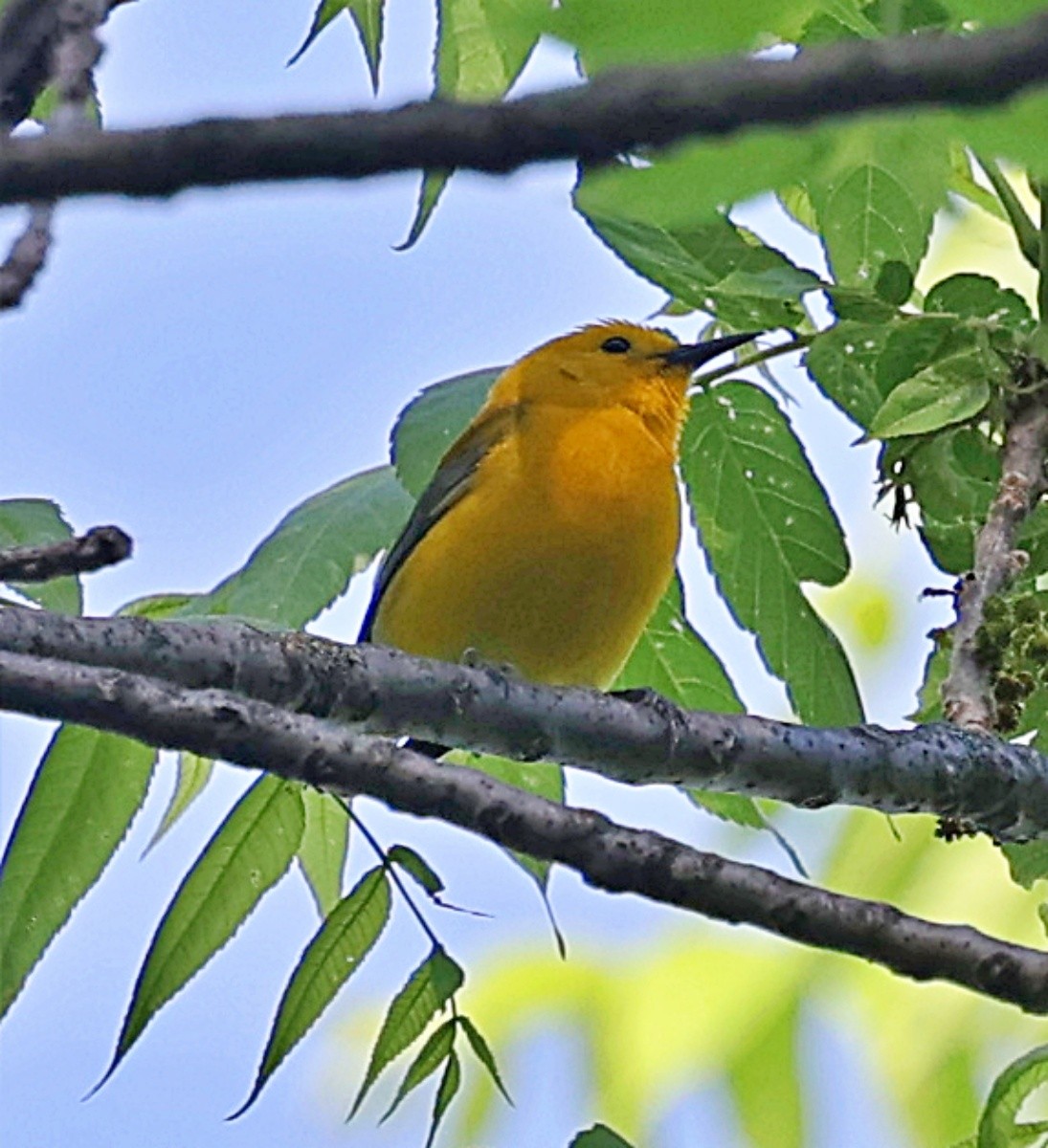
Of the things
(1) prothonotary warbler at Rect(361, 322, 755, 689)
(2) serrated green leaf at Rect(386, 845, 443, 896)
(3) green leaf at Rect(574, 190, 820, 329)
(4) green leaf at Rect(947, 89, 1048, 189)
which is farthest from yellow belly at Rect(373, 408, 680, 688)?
(4) green leaf at Rect(947, 89, 1048, 189)

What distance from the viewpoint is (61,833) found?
3.12 metres

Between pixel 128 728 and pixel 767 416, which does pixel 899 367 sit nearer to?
pixel 767 416

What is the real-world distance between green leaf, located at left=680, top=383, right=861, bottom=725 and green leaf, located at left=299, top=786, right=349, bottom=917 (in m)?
0.78

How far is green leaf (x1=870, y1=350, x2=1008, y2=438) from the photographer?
11.0 ft

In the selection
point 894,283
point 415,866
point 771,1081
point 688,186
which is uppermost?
point 688,186

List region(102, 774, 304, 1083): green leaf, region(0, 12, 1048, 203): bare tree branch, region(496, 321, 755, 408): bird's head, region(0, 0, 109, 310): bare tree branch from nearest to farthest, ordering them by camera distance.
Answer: region(0, 12, 1048, 203): bare tree branch → region(0, 0, 109, 310): bare tree branch → region(102, 774, 304, 1083): green leaf → region(496, 321, 755, 408): bird's head

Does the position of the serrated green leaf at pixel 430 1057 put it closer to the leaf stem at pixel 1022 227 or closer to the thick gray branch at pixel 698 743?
the thick gray branch at pixel 698 743

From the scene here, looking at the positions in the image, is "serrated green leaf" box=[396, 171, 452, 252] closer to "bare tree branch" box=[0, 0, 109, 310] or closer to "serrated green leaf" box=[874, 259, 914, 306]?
"serrated green leaf" box=[874, 259, 914, 306]

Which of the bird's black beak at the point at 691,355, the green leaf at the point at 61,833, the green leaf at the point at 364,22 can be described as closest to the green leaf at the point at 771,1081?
the green leaf at the point at 61,833

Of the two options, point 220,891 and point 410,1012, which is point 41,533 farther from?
point 410,1012

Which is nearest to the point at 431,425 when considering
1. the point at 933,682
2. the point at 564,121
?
the point at 933,682

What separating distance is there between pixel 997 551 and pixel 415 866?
1.21 meters

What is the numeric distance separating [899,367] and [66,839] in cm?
166

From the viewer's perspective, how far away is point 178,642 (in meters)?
2.72
